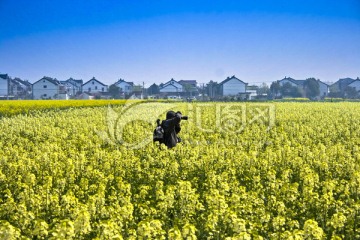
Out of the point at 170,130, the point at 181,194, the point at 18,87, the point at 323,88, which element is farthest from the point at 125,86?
the point at 181,194

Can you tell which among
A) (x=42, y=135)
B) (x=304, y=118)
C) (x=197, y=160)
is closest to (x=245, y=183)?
(x=197, y=160)

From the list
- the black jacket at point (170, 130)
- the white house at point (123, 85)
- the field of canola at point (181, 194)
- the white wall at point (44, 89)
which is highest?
the white house at point (123, 85)

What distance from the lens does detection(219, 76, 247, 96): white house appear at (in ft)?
341

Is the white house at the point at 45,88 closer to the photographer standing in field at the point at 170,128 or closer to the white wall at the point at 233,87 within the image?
the white wall at the point at 233,87

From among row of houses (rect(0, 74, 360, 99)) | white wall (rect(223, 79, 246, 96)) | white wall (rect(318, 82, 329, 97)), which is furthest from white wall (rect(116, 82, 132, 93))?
white wall (rect(318, 82, 329, 97))

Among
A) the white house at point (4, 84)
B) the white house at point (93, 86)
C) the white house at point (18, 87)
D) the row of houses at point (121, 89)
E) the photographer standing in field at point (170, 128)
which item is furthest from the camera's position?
the white house at point (93, 86)

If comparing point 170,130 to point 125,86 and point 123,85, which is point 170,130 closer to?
point 125,86

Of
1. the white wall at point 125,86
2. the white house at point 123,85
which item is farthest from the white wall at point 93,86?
the white wall at point 125,86

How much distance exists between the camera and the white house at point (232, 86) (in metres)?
104

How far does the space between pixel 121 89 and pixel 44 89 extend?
22.1 metres

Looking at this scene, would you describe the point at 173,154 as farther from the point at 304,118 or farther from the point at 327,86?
the point at 327,86

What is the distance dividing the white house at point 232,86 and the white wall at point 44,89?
4420 centimetres

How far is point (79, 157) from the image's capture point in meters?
11.2

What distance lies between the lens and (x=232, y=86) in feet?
342
